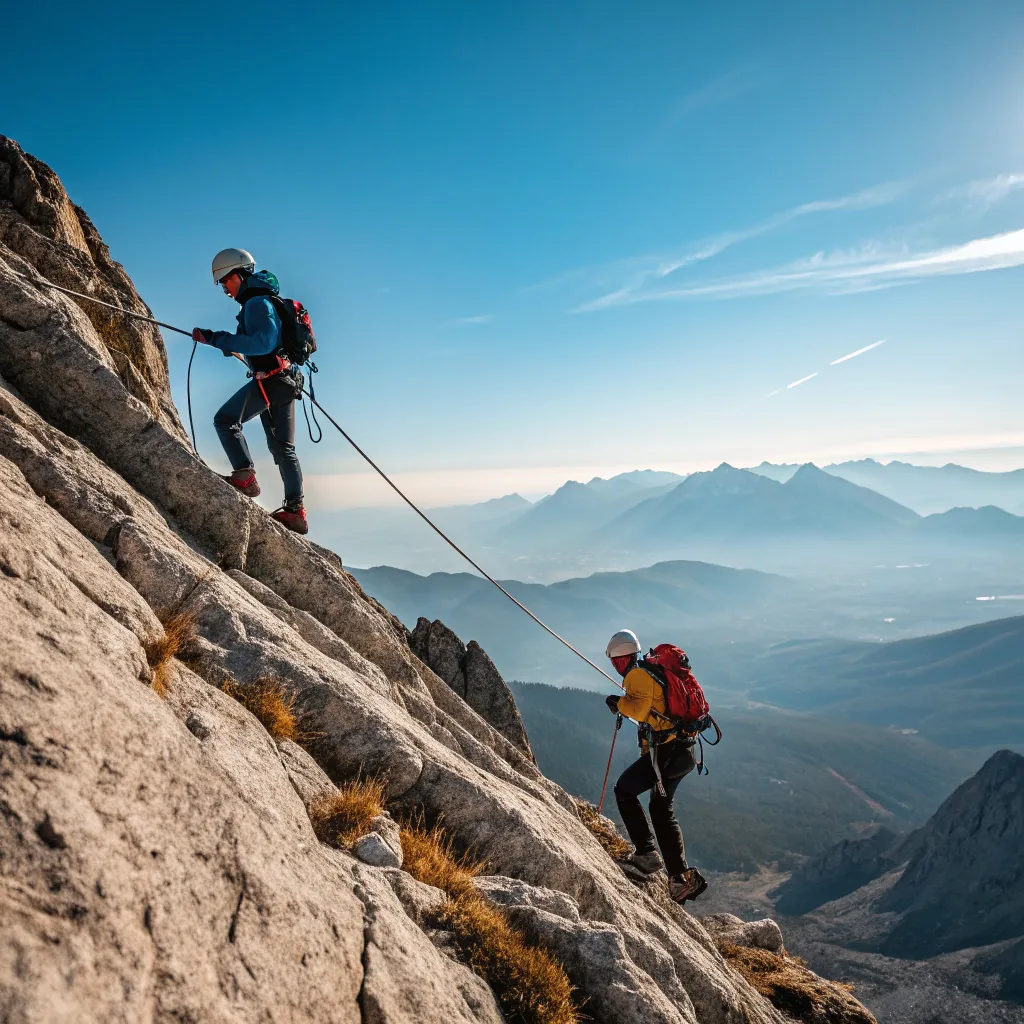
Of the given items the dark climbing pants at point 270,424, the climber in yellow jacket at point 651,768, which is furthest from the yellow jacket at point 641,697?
the dark climbing pants at point 270,424

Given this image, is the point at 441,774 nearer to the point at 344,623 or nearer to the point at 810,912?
the point at 344,623

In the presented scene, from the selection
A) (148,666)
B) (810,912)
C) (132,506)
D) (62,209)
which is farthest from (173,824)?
(810,912)

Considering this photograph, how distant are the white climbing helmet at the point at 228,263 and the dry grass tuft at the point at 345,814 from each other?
876 cm

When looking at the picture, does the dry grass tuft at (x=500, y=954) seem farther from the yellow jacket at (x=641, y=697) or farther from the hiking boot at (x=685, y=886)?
the hiking boot at (x=685, y=886)

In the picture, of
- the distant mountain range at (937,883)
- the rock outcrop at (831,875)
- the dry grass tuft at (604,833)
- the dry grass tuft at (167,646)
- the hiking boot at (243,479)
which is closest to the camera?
the dry grass tuft at (167,646)

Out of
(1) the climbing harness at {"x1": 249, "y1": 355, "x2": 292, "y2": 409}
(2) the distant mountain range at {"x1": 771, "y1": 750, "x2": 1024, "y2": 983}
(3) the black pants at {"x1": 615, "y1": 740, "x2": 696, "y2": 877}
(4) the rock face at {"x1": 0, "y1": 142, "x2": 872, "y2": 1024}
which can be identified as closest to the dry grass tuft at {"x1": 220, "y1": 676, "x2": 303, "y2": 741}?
(4) the rock face at {"x1": 0, "y1": 142, "x2": 872, "y2": 1024}

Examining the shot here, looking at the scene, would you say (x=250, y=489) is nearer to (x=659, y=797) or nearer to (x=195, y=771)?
(x=195, y=771)

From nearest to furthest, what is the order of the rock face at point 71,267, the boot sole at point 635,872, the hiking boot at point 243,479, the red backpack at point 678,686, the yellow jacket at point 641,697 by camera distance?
the yellow jacket at point 641,697 < the red backpack at point 678,686 < the rock face at point 71,267 < the hiking boot at point 243,479 < the boot sole at point 635,872

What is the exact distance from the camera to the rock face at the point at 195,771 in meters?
3.54

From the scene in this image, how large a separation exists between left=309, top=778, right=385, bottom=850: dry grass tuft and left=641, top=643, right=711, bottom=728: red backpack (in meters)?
5.95

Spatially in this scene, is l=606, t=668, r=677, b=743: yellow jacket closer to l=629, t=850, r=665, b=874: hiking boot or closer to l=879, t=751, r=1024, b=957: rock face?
l=629, t=850, r=665, b=874: hiking boot

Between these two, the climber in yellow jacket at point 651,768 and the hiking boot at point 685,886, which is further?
the hiking boot at point 685,886

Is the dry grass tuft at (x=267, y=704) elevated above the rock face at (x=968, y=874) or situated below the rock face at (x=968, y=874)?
above

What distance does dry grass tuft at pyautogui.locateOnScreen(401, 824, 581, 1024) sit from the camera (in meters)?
5.82
